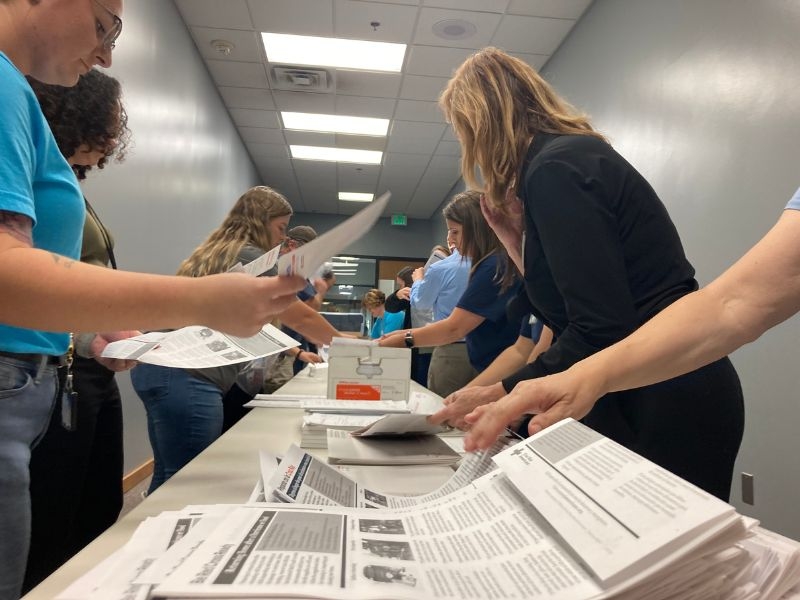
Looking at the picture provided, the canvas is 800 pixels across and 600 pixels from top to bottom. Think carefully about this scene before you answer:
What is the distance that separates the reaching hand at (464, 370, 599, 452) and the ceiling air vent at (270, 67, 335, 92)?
3.96 m

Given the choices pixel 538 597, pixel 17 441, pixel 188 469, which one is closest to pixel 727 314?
pixel 538 597

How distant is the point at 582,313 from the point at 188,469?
64 centimetres

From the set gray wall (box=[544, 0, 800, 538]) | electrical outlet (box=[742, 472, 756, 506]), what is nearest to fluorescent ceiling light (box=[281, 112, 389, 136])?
gray wall (box=[544, 0, 800, 538])

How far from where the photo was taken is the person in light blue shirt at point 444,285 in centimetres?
256

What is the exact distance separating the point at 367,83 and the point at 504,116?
349cm

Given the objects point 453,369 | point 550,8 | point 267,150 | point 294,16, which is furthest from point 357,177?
point 453,369

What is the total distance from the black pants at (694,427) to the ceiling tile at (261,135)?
17.1ft

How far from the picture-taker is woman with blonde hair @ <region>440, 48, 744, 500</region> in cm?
Answer: 79

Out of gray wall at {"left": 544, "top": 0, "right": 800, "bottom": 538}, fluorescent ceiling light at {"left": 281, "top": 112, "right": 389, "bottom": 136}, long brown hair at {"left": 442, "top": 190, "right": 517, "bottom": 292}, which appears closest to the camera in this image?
gray wall at {"left": 544, "top": 0, "right": 800, "bottom": 538}

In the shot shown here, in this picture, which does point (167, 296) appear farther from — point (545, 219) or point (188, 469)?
point (545, 219)

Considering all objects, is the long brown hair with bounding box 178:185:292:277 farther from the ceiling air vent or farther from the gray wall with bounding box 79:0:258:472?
the ceiling air vent

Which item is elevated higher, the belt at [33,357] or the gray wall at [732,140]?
the gray wall at [732,140]

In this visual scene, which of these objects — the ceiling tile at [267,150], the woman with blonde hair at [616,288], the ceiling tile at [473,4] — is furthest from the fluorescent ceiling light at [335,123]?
the woman with blonde hair at [616,288]

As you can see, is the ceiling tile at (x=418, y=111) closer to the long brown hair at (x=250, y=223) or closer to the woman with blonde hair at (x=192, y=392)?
the long brown hair at (x=250, y=223)
